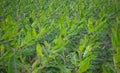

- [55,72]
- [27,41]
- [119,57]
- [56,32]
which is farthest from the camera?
[56,32]

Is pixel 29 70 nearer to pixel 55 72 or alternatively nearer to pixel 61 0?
pixel 55 72

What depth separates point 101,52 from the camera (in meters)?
1.48

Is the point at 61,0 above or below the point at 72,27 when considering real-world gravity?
above

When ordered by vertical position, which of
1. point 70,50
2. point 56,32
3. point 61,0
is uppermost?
point 61,0

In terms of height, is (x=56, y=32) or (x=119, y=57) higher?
(x=56, y=32)

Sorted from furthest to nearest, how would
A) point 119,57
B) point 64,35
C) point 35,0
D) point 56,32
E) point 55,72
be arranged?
1. point 35,0
2. point 56,32
3. point 64,35
4. point 55,72
5. point 119,57

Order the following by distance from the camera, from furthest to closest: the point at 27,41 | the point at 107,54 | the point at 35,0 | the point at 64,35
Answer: the point at 35,0, the point at 107,54, the point at 64,35, the point at 27,41

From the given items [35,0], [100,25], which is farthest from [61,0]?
[100,25]

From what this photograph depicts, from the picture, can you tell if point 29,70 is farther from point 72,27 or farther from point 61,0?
point 61,0

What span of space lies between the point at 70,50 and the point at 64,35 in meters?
0.10

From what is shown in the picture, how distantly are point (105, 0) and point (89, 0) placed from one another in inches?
11.7

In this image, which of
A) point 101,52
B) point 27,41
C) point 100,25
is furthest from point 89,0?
point 27,41

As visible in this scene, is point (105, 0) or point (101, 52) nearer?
point (101, 52)

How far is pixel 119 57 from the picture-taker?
28.7 inches
